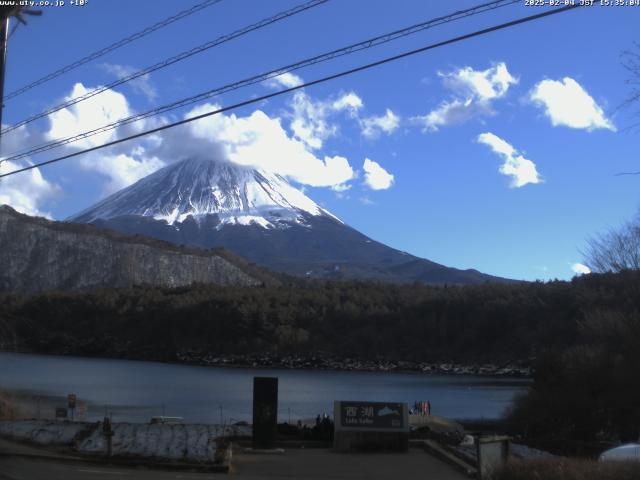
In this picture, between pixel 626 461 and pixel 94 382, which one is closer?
pixel 626 461

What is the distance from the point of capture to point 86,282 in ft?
599

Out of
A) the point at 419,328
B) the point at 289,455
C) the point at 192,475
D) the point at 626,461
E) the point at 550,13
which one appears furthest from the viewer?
the point at 419,328

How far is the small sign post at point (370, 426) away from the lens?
1888 cm

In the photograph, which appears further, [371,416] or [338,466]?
[371,416]

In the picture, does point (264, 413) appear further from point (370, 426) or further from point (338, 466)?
point (370, 426)

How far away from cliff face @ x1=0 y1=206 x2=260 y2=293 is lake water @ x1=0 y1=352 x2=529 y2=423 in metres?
62.3

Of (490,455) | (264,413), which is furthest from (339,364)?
(490,455)

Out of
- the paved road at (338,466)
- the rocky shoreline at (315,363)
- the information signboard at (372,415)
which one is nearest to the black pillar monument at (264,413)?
the paved road at (338,466)

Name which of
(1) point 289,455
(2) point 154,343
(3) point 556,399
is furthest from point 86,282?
(1) point 289,455

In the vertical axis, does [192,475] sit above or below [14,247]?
below

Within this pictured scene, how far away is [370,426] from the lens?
749 inches

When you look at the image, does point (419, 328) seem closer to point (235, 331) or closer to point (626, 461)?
point (235, 331)

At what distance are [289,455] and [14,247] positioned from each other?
6667 inches

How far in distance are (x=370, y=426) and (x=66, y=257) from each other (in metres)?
174
